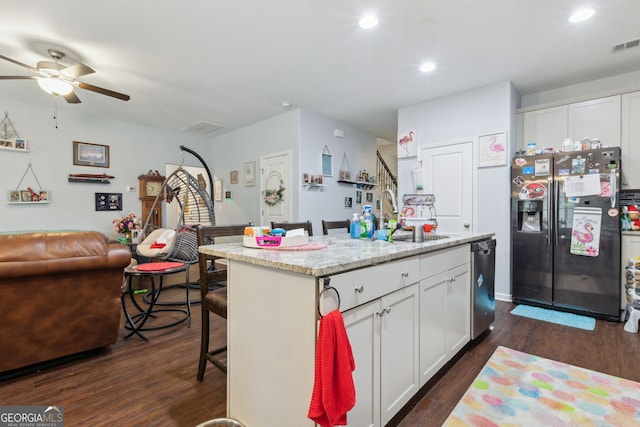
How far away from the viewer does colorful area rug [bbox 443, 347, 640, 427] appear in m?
1.66

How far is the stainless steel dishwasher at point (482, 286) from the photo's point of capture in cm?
242

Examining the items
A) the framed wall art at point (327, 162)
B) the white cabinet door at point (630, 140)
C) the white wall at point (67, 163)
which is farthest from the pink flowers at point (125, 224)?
the white cabinet door at point (630, 140)

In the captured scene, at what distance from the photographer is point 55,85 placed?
318 cm

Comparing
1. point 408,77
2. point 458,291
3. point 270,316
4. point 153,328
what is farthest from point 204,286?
point 408,77

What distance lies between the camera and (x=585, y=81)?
12.3 ft

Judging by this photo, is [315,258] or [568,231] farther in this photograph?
[568,231]

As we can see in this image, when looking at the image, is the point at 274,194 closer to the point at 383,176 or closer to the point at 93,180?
the point at 93,180

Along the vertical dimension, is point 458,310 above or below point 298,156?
below

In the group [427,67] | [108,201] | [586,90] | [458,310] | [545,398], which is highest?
[427,67]

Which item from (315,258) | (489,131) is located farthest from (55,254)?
(489,131)

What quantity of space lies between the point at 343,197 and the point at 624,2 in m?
4.07

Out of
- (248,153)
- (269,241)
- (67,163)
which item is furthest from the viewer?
(248,153)

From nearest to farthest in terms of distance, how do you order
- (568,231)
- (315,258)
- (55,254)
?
1. (315,258)
2. (55,254)
3. (568,231)

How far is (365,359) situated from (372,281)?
1.13 ft
